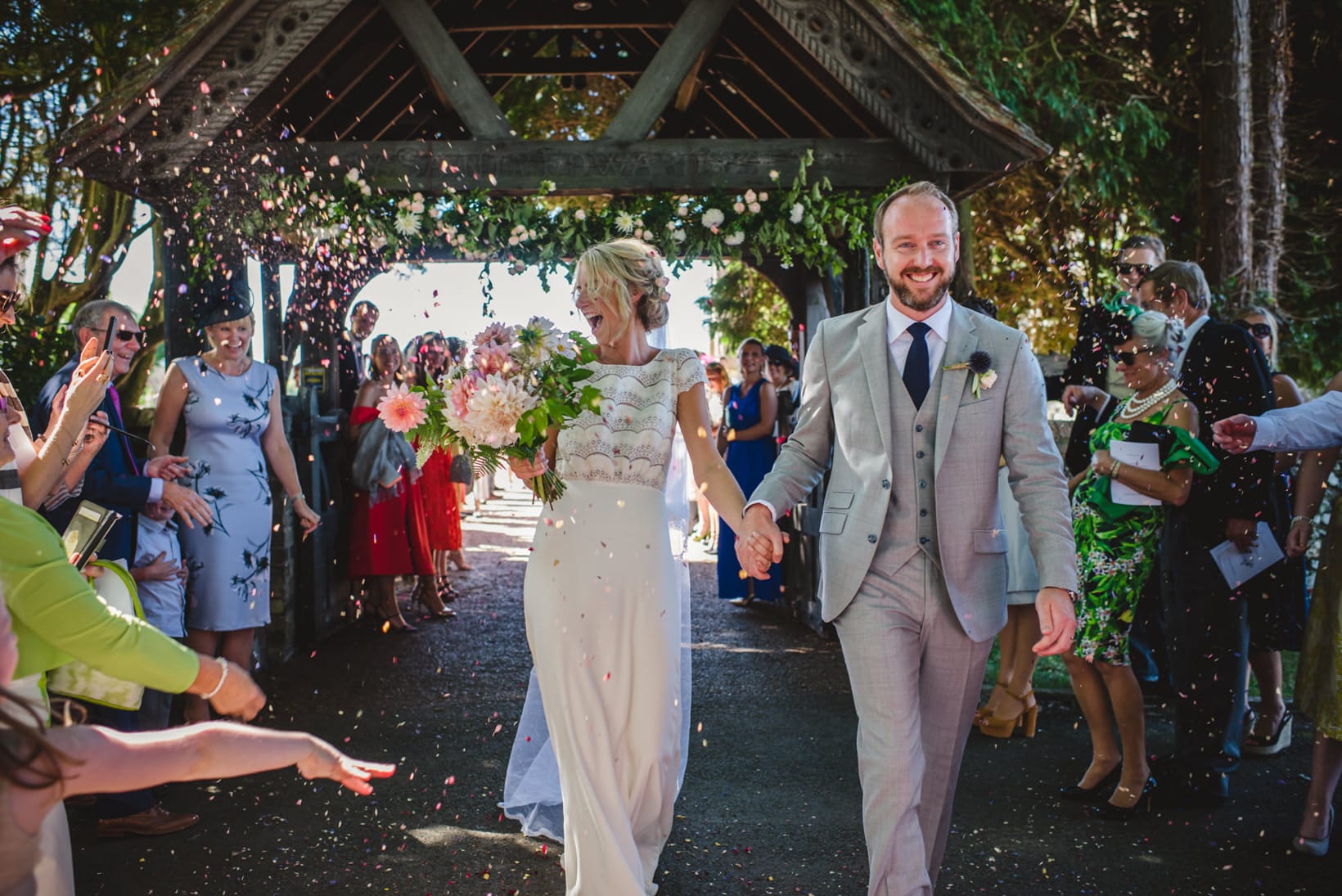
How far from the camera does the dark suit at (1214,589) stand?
4840 mm

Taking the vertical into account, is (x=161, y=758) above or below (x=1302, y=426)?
below

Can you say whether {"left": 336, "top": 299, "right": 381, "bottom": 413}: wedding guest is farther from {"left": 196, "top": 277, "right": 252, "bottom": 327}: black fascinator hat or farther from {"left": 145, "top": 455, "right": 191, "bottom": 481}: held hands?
{"left": 145, "top": 455, "right": 191, "bottom": 481}: held hands

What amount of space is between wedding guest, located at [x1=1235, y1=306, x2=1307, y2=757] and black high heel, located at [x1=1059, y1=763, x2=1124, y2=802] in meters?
1.21

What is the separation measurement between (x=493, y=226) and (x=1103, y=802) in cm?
486

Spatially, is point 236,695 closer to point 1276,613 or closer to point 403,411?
point 403,411

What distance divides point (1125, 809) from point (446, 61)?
5823mm

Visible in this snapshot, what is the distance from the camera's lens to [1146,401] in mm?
4789

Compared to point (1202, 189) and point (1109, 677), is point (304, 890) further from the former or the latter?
point (1202, 189)

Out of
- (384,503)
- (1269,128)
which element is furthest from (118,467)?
(1269,128)

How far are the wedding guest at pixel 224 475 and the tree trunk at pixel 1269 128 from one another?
9134mm

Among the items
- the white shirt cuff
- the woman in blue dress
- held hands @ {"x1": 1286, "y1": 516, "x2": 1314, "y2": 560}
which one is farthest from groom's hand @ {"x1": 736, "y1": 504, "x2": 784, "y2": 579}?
the woman in blue dress

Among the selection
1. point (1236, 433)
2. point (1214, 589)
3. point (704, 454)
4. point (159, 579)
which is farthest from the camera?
point (159, 579)

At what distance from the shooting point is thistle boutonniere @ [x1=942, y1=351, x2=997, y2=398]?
3188 mm

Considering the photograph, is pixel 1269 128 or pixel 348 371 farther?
pixel 1269 128
